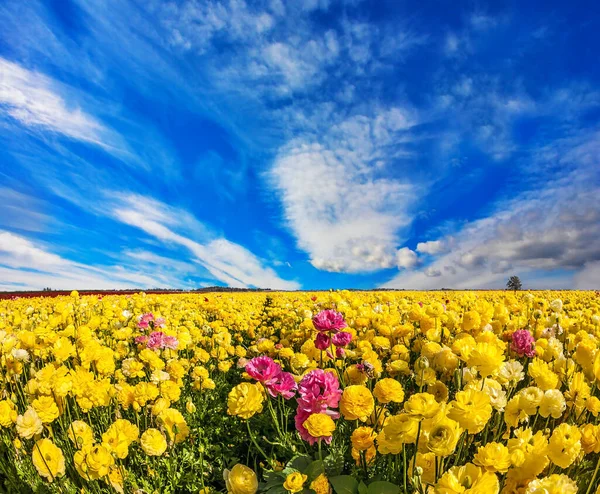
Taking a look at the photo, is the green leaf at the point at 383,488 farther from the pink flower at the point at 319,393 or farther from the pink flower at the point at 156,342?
the pink flower at the point at 156,342

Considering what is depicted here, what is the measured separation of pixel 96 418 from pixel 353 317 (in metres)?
2.59

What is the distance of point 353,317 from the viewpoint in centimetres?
395

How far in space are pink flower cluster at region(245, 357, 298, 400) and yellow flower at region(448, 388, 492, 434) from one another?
86 centimetres

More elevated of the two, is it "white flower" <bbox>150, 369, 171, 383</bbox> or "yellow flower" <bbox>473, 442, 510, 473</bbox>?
"white flower" <bbox>150, 369, 171, 383</bbox>

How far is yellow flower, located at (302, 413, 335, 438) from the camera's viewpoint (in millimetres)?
1520

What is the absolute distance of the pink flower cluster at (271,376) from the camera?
185 centimetres

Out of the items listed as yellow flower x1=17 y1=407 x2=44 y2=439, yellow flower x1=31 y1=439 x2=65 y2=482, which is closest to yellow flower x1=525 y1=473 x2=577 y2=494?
yellow flower x1=31 y1=439 x2=65 y2=482

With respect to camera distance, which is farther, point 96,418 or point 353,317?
point 353,317

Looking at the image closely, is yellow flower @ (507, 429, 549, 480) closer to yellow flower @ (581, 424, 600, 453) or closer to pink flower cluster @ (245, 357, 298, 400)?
yellow flower @ (581, 424, 600, 453)

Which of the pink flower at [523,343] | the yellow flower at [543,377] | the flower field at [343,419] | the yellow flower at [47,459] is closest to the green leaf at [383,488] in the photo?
the flower field at [343,419]

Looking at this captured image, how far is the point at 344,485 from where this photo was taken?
1.44m

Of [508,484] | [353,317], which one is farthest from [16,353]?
[508,484]

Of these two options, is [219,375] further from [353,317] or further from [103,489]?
[103,489]

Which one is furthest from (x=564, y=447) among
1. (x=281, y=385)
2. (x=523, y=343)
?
(x=523, y=343)
